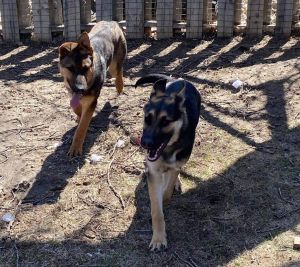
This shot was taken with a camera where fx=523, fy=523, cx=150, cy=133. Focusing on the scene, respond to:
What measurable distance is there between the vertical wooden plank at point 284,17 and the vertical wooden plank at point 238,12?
1.82 feet

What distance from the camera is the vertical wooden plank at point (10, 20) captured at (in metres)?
7.80

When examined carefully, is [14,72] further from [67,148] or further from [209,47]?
[209,47]

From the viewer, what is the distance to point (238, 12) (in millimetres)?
7871

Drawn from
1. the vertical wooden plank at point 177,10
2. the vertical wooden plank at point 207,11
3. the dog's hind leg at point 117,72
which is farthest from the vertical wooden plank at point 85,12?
the dog's hind leg at point 117,72

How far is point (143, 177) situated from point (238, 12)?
4094 mm

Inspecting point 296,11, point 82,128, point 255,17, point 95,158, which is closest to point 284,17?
point 296,11

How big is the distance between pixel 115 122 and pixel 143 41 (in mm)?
2618

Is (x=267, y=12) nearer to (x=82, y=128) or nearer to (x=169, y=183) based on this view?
(x=82, y=128)

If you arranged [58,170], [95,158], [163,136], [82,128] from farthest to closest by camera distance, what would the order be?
[82,128], [95,158], [58,170], [163,136]

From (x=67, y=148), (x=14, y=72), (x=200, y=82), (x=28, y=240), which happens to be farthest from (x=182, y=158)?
(x=14, y=72)

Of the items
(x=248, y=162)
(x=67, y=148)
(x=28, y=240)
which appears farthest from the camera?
(x=67, y=148)

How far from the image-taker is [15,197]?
14.7ft

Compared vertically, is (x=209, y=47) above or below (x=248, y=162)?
above

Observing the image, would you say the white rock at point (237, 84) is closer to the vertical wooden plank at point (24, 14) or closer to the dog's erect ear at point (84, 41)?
the dog's erect ear at point (84, 41)
